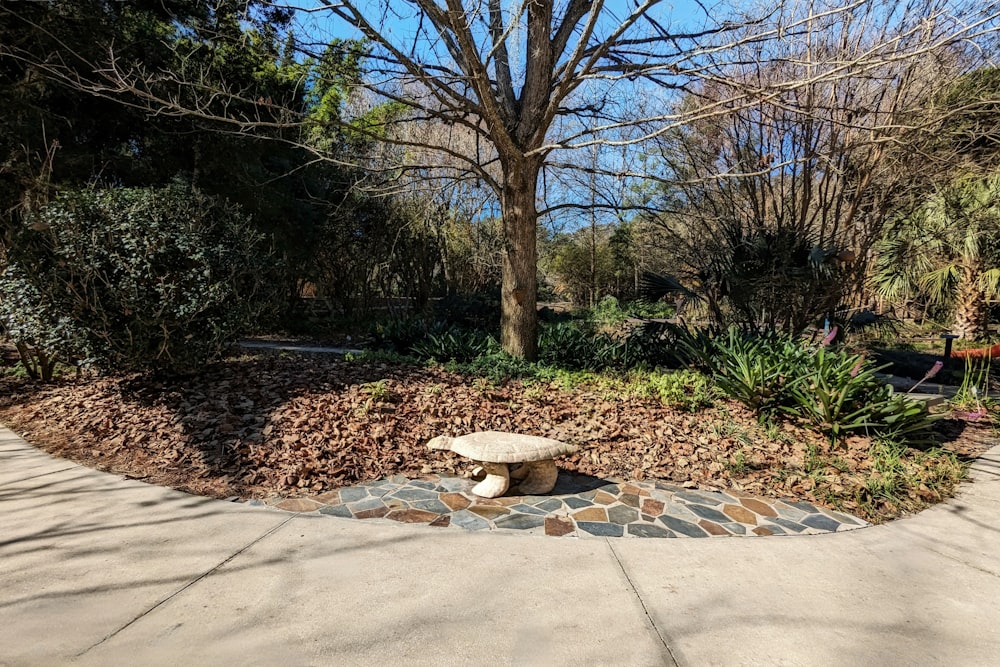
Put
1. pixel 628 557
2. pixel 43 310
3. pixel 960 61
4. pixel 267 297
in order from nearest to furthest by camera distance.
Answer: pixel 628 557
pixel 43 310
pixel 267 297
pixel 960 61

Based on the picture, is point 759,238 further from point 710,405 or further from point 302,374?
point 302,374

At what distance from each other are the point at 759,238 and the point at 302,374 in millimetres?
6288

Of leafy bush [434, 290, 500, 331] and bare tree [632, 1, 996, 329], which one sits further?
leafy bush [434, 290, 500, 331]

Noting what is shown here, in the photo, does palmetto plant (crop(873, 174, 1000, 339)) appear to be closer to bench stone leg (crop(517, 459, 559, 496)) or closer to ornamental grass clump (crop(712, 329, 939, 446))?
ornamental grass clump (crop(712, 329, 939, 446))

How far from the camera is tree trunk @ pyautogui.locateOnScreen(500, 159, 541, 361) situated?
6.80 meters

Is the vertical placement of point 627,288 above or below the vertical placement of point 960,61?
below

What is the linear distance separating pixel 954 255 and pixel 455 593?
14254 mm

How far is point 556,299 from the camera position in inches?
824

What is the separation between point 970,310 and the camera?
444 inches

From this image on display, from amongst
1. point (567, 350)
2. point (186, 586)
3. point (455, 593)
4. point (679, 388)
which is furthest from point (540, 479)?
point (567, 350)

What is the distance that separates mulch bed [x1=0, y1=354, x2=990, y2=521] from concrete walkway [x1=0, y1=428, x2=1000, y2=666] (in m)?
0.60

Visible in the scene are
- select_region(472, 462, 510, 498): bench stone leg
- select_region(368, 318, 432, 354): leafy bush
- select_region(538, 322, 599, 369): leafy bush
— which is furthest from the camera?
select_region(368, 318, 432, 354): leafy bush

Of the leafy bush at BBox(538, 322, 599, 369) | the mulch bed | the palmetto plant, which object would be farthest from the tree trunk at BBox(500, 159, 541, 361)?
the palmetto plant

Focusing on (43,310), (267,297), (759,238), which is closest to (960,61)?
(759,238)
